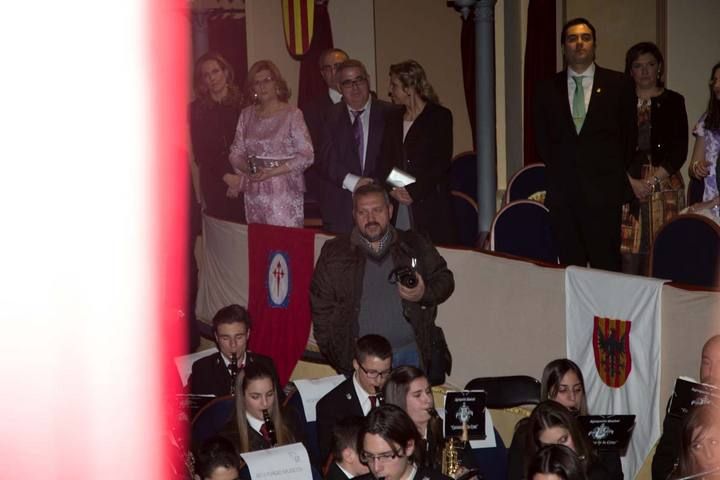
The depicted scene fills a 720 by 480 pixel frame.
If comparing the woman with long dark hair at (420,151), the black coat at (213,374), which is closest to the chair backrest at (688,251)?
the woman with long dark hair at (420,151)

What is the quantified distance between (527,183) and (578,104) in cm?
198

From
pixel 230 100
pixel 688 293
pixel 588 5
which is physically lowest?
pixel 688 293

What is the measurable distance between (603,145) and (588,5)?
4.14 m

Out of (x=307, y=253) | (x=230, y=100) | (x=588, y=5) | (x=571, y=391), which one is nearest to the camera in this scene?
(x=571, y=391)

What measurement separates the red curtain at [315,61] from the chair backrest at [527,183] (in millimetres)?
4216

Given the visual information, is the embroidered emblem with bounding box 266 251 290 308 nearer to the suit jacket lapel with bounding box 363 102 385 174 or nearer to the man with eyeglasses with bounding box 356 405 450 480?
the suit jacket lapel with bounding box 363 102 385 174

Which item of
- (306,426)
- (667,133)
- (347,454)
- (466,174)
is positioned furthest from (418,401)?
(466,174)

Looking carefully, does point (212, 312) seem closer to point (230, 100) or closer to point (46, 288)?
point (230, 100)

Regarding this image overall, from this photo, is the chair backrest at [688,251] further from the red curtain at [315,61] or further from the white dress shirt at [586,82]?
the red curtain at [315,61]

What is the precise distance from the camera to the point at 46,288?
3.96 ft

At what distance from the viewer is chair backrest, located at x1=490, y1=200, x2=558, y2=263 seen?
26.0ft

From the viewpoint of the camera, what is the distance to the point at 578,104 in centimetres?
734

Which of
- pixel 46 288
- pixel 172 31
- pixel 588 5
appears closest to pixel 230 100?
pixel 588 5

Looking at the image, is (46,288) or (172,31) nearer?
(46,288)
